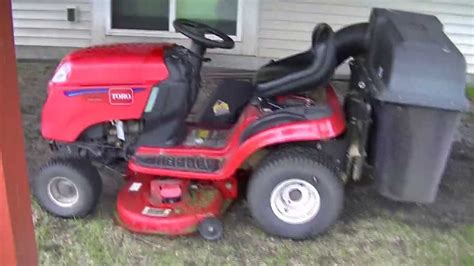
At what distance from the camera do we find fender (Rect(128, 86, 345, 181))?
10.4ft

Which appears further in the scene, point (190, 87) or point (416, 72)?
point (190, 87)

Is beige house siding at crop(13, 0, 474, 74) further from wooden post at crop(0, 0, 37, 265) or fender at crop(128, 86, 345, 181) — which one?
wooden post at crop(0, 0, 37, 265)

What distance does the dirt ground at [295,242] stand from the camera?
321cm

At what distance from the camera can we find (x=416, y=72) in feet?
9.84

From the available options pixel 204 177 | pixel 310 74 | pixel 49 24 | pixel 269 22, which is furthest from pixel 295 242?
pixel 49 24

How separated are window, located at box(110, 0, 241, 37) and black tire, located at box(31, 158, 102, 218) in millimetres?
2914

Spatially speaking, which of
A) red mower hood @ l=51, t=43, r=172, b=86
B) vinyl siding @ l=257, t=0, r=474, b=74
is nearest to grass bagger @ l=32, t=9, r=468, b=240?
red mower hood @ l=51, t=43, r=172, b=86

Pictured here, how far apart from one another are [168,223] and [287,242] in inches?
22.1

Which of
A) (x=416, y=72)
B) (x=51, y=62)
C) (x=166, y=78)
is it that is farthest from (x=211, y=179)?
(x=51, y=62)

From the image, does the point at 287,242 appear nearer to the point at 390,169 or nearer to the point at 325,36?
the point at 390,169

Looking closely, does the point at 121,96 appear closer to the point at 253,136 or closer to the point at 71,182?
the point at 71,182

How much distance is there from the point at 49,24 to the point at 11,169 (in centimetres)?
452

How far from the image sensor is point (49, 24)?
248 inches

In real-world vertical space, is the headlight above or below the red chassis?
above
